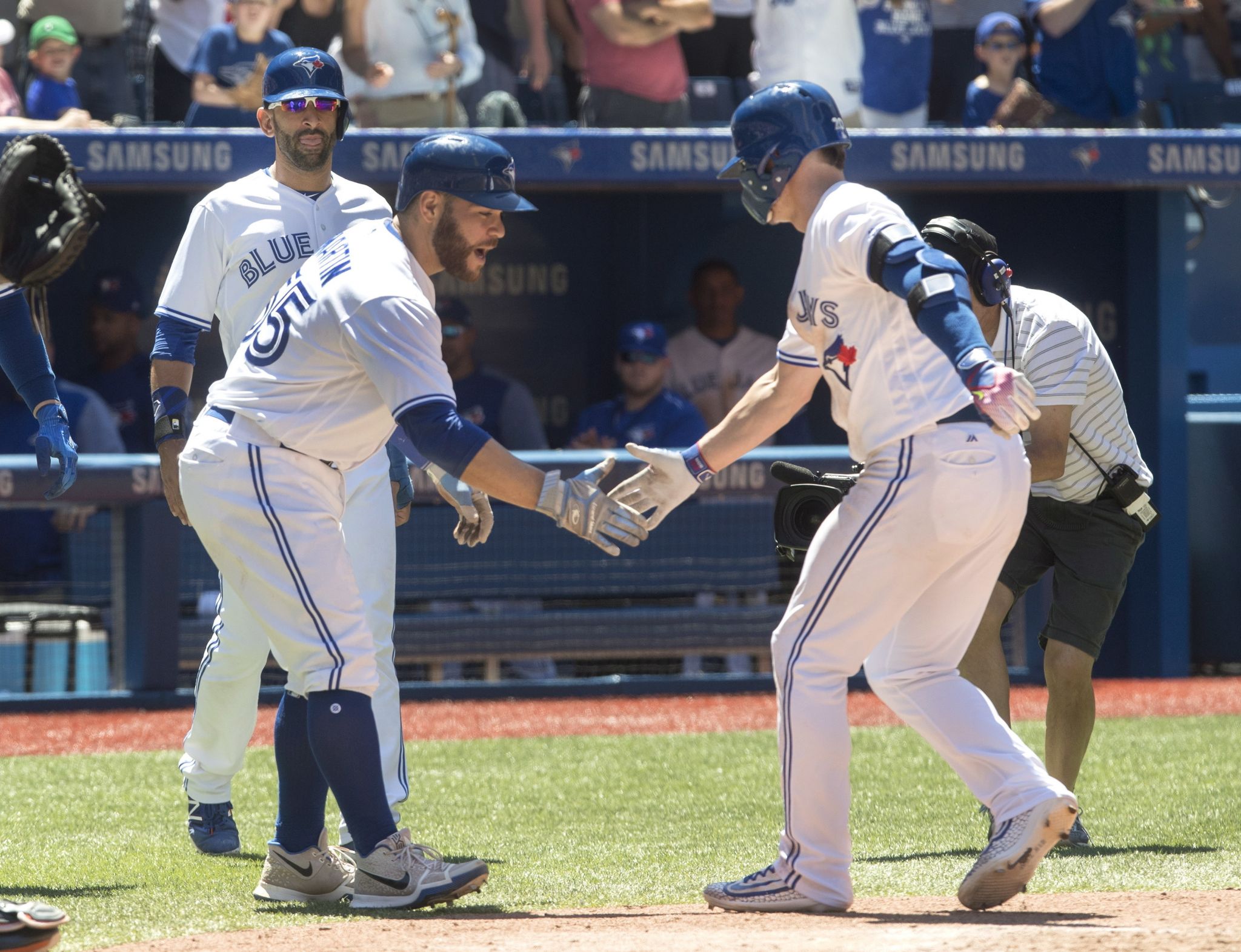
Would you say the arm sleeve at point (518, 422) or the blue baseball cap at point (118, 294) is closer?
the arm sleeve at point (518, 422)

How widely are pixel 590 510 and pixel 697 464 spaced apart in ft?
1.64

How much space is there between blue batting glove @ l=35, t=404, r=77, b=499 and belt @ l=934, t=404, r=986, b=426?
7.74ft

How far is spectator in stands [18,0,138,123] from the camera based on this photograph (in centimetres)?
906

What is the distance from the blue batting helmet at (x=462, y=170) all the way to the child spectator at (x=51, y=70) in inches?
221

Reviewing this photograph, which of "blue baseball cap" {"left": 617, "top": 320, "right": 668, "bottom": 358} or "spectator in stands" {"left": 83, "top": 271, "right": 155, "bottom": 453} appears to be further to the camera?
"spectator in stands" {"left": 83, "top": 271, "right": 155, "bottom": 453}

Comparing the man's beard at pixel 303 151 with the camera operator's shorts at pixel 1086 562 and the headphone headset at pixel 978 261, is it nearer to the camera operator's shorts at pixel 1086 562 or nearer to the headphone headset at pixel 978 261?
the headphone headset at pixel 978 261

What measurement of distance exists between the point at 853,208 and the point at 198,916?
2058 mm

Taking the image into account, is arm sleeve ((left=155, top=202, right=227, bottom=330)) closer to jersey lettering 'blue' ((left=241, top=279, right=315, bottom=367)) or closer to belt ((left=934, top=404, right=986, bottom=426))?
jersey lettering 'blue' ((left=241, top=279, right=315, bottom=367))

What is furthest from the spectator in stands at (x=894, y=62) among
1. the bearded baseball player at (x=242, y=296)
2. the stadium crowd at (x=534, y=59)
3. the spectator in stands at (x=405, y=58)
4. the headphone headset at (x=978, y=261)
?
the bearded baseball player at (x=242, y=296)

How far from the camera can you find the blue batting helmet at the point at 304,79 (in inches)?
183

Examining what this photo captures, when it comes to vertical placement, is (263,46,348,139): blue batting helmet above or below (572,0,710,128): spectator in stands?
below

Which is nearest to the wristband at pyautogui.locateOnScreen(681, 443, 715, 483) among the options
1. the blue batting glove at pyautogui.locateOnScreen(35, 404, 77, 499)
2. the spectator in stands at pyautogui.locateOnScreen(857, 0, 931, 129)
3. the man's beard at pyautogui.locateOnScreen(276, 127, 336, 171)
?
the man's beard at pyautogui.locateOnScreen(276, 127, 336, 171)

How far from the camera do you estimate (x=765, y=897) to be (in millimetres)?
3594

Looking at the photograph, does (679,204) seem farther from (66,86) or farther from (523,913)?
(523,913)
